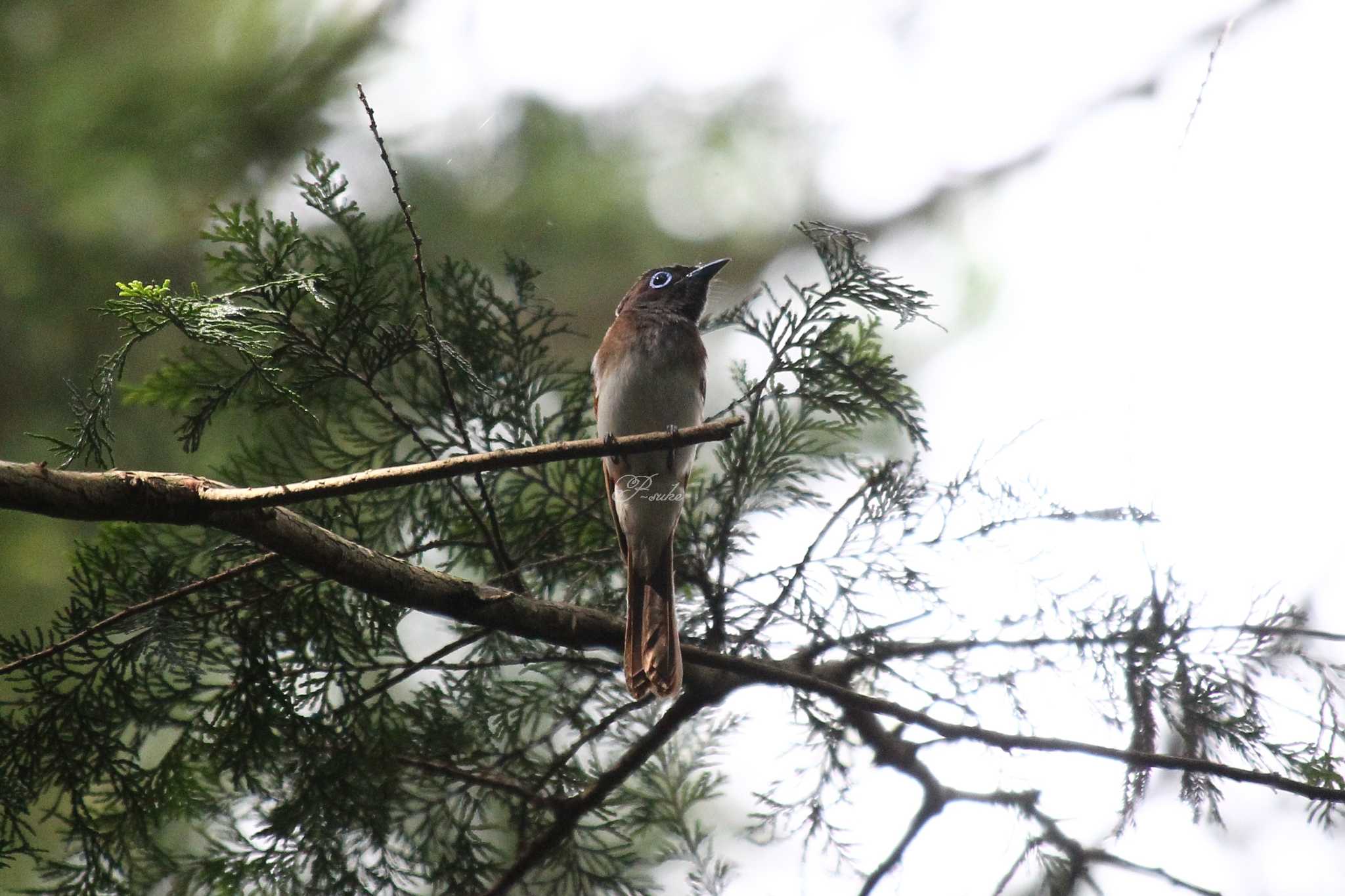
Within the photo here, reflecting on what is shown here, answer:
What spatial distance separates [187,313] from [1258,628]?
1671 mm

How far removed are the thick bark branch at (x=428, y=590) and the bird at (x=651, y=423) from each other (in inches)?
3.5

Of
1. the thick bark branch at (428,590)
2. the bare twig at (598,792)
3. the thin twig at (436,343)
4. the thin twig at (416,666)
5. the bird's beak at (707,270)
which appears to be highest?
the bird's beak at (707,270)

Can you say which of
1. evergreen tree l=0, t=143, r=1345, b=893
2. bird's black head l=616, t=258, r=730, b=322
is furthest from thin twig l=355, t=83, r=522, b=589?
bird's black head l=616, t=258, r=730, b=322

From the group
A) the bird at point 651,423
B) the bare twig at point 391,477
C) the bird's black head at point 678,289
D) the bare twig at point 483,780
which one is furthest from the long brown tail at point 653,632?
the bird's black head at point 678,289

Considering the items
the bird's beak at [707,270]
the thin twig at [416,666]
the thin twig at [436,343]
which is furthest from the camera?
the bird's beak at [707,270]

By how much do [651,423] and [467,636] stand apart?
82 cm

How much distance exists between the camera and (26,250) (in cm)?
328

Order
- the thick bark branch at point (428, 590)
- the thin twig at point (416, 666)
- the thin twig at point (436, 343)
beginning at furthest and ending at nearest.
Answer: the thin twig at point (416, 666)
the thin twig at point (436, 343)
the thick bark branch at point (428, 590)

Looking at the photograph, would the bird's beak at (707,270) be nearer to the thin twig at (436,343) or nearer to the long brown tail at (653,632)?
the long brown tail at (653,632)

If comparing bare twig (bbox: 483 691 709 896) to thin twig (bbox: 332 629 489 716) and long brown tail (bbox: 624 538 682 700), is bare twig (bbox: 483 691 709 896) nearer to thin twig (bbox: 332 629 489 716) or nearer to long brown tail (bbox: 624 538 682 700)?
long brown tail (bbox: 624 538 682 700)

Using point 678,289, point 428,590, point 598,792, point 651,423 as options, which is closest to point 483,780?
point 598,792

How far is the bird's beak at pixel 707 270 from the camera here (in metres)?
2.66

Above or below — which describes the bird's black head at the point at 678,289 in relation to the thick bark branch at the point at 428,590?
above

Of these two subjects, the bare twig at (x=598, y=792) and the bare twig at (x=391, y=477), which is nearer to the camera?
the bare twig at (x=391, y=477)
